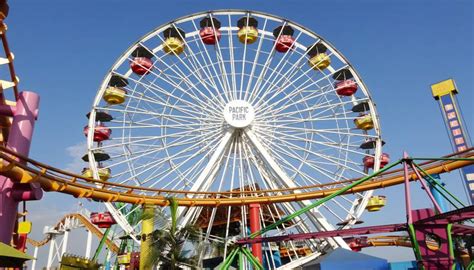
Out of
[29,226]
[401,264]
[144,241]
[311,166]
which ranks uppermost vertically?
[311,166]

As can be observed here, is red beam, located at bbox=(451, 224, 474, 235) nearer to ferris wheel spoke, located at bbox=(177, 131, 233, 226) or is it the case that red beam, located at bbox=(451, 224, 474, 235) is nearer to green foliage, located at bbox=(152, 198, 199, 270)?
green foliage, located at bbox=(152, 198, 199, 270)

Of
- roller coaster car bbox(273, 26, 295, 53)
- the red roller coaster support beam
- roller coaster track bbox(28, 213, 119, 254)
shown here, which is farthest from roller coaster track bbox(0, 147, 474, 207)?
roller coaster track bbox(28, 213, 119, 254)

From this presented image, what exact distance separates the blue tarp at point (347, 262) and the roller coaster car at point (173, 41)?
12.0 m

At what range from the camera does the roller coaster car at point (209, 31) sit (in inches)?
813

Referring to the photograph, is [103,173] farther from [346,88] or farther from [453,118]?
[453,118]

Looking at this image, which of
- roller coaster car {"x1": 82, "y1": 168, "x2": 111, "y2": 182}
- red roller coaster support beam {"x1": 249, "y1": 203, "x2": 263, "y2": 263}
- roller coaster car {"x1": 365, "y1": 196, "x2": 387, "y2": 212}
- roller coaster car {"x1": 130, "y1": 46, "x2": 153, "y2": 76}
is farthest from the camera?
roller coaster car {"x1": 365, "y1": 196, "x2": 387, "y2": 212}

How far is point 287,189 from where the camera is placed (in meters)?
16.2

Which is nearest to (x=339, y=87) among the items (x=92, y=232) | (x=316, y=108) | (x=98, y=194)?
(x=316, y=108)

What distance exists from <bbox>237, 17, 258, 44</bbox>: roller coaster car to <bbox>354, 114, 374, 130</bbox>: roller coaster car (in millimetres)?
6535

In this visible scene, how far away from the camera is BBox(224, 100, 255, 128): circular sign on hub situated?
62.0 ft

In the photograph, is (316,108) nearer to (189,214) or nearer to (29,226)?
(189,214)

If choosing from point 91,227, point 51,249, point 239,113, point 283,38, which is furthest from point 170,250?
point 51,249

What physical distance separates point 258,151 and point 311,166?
2.58 meters

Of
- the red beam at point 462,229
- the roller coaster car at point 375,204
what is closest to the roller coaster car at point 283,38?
the roller coaster car at point 375,204
